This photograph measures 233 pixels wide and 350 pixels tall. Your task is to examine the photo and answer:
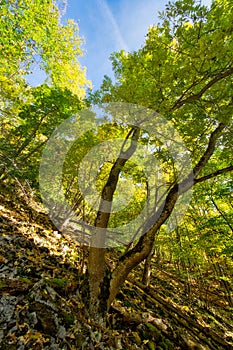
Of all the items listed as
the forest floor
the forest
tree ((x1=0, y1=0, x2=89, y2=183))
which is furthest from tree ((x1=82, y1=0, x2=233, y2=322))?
tree ((x1=0, y1=0, x2=89, y2=183))

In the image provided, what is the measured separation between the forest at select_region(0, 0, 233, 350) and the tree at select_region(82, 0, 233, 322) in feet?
0.09

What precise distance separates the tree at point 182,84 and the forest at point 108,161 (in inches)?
1.1

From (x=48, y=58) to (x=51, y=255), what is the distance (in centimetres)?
918

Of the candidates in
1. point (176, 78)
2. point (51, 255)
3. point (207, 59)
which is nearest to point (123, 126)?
point (176, 78)

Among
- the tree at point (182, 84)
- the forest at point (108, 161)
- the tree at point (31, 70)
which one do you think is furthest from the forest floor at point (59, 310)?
the tree at point (31, 70)

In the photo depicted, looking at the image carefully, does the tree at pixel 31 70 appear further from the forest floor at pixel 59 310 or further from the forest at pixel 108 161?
the forest floor at pixel 59 310

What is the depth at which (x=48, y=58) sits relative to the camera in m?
9.17

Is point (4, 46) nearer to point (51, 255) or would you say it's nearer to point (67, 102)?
point (67, 102)

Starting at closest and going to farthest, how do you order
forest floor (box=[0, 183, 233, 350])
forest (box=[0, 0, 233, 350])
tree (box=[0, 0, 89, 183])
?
forest floor (box=[0, 183, 233, 350]), forest (box=[0, 0, 233, 350]), tree (box=[0, 0, 89, 183])

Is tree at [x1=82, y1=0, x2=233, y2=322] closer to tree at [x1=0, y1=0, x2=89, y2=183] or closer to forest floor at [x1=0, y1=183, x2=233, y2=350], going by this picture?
forest floor at [x1=0, y1=183, x2=233, y2=350]

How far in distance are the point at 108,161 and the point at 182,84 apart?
3.78m

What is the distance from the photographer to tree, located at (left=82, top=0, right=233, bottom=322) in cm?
328

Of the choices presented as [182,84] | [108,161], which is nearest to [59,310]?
[108,161]

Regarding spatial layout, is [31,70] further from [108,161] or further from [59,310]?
[59,310]
